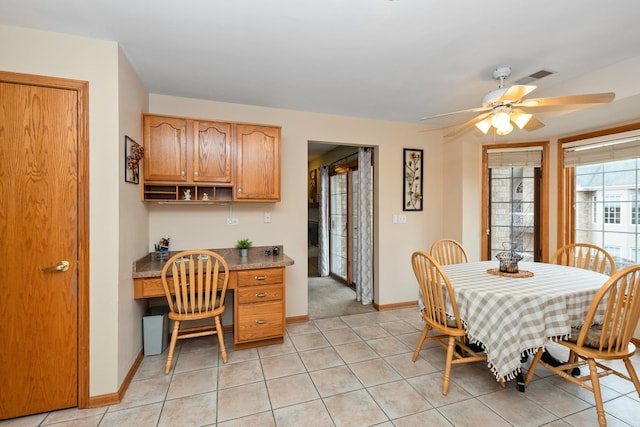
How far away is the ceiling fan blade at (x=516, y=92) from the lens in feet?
6.12

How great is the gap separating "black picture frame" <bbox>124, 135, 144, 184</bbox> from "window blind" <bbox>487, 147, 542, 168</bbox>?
3978 mm

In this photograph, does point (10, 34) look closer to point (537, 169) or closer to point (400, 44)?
point (400, 44)

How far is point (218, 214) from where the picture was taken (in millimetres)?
3125

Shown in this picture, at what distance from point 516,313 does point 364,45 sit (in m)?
2.08

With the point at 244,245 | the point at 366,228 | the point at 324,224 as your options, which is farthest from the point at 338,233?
the point at 244,245

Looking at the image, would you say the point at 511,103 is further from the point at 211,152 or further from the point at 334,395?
the point at 211,152

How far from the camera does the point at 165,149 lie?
2664 mm

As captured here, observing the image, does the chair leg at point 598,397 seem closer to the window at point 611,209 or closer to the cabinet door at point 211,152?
the window at point 611,209

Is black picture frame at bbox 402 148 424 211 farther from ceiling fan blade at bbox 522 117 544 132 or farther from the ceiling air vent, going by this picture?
ceiling fan blade at bbox 522 117 544 132

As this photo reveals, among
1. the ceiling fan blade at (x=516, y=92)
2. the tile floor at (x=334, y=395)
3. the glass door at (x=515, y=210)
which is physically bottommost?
the tile floor at (x=334, y=395)

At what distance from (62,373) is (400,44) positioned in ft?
10.5

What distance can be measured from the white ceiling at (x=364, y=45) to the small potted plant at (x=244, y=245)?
151 cm

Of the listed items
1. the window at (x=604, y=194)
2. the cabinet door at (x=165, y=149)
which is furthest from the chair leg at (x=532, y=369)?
the cabinet door at (x=165, y=149)

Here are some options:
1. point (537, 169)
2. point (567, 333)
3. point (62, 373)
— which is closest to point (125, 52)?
point (62, 373)
